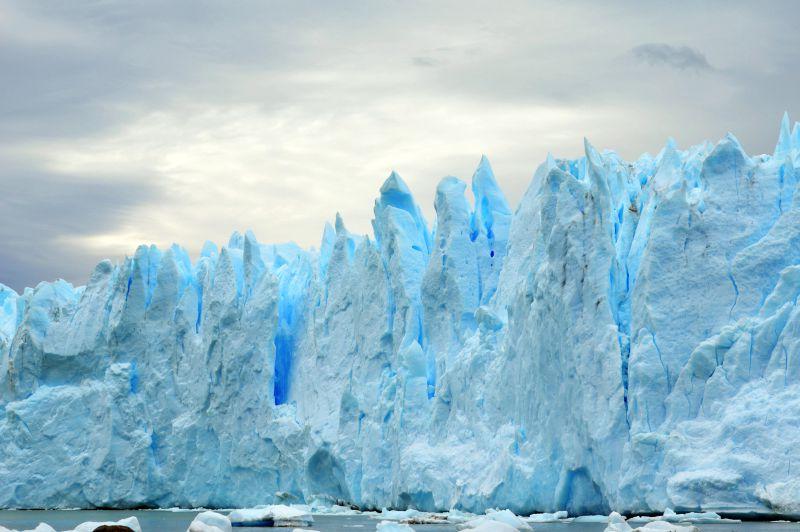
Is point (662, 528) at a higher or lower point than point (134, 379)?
lower

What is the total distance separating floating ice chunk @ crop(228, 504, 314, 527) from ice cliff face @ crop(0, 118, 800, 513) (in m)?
3.39

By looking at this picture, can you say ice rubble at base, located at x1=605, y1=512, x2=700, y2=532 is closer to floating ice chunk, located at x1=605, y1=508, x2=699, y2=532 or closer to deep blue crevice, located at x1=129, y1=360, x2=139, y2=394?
floating ice chunk, located at x1=605, y1=508, x2=699, y2=532

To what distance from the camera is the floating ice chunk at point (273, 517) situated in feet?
83.5

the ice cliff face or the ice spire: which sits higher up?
the ice spire

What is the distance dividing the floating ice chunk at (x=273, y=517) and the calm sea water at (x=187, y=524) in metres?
0.32

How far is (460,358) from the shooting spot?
92.6 ft

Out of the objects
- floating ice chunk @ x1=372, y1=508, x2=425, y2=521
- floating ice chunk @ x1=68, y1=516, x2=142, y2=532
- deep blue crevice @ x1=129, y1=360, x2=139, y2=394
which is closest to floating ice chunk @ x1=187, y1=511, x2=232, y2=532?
floating ice chunk @ x1=68, y1=516, x2=142, y2=532

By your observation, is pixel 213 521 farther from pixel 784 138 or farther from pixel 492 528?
pixel 784 138

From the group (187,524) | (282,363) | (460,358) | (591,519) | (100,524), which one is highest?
(282,363)

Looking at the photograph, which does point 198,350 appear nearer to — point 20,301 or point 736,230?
point 20,301

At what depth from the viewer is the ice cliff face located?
2267 centimetres

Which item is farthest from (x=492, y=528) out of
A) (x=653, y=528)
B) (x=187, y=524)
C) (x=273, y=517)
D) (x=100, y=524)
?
(x=187, y=524)

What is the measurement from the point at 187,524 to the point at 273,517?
305 centimetres

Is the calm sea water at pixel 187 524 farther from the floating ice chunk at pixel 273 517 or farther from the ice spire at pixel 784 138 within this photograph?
the ice spire at pixel 784 138
